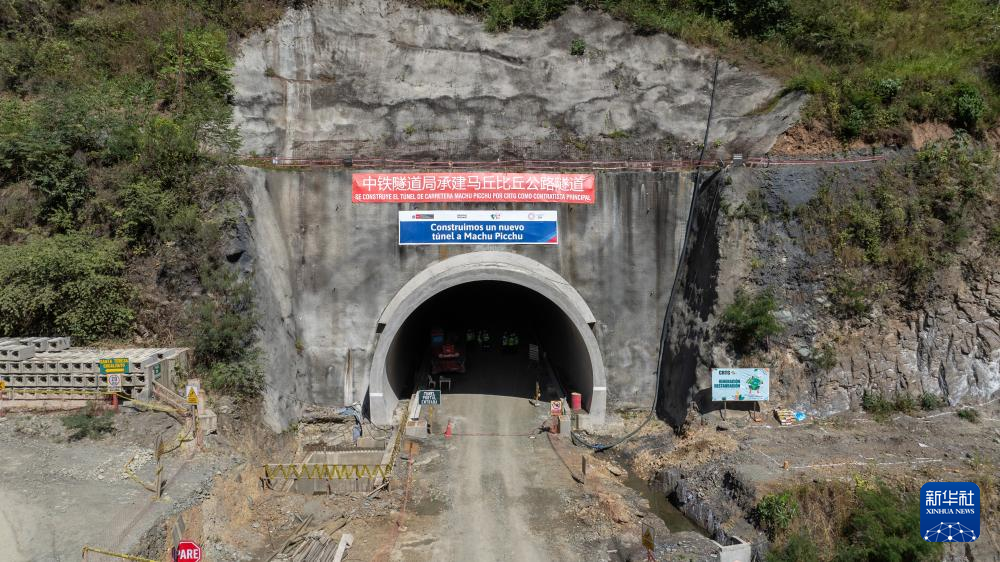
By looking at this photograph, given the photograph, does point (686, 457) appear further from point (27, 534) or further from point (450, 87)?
point (450, 87)

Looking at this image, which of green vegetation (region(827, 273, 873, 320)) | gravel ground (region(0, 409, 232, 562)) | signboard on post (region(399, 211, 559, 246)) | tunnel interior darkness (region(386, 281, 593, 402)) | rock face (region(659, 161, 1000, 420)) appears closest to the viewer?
gravel ground (region(0, 409, 232, 562))

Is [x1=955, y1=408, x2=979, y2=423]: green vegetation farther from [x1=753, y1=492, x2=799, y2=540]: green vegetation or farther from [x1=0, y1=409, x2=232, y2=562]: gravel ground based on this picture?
[x1=0, y1=409, x2=232, y2=562]: gravel ground

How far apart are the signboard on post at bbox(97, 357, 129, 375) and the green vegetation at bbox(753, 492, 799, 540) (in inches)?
673

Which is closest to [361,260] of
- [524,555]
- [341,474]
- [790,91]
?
[341,474]

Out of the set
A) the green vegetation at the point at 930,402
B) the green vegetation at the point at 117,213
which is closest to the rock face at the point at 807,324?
the green vegetation at the point at 930,402

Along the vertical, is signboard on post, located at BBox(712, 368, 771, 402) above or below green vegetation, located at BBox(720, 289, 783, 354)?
below

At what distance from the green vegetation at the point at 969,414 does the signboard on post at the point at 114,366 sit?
24229 millimetres

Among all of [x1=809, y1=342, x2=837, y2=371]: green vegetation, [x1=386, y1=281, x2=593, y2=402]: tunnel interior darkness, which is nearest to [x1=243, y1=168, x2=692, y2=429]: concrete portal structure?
[x1=386, y1=281, x2=593, y2=402]: tunnel interior darkness

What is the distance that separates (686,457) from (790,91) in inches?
627

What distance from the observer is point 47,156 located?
21.0m

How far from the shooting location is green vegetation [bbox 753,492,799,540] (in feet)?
49.3

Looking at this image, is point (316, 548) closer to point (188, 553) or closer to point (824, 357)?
point (188, 553)

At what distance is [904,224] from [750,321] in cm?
625

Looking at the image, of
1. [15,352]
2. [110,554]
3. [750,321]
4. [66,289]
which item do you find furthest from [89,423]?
[750,321]
